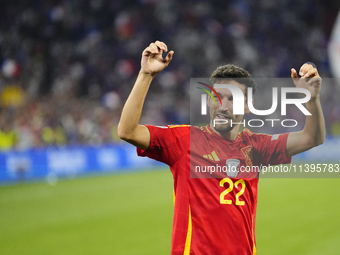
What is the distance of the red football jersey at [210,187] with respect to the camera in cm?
230

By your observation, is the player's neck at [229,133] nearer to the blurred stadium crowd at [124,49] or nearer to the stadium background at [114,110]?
→ the stadium background at [114,110]

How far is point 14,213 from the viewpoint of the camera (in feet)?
25.8

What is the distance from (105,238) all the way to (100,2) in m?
21.6

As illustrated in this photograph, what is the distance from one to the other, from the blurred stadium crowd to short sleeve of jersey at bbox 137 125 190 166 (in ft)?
42.3

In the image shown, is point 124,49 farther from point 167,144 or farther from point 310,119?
point 310,119

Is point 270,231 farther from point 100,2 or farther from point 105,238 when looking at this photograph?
point 100,2

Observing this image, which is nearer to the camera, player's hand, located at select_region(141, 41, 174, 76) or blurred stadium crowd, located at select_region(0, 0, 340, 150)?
player's hand, located at select_region(141, 41, 174, 76)

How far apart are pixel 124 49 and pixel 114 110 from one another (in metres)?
7.13

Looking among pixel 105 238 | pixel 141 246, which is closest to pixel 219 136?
pixel 141 246

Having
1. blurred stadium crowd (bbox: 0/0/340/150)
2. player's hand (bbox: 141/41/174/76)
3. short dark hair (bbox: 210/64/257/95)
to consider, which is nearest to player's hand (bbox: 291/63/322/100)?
short dark hair (bbox: 210/64/257/95)

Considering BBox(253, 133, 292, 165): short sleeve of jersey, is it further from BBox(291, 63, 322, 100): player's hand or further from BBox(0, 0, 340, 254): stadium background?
BBox(0, 0, 340, 254): stadium background

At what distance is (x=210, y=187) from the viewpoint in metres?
2.38

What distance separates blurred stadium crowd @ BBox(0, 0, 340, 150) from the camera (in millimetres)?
18125

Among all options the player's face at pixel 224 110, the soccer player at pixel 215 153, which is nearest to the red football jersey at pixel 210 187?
the soccer player at pixel 215 153
